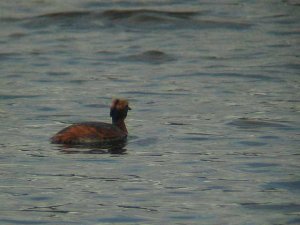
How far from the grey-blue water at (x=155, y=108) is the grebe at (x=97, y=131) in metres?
0.18

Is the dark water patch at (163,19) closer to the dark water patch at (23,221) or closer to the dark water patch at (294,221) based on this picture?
the dark water patch at (294,221)

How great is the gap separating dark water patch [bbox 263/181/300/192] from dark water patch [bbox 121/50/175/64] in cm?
962

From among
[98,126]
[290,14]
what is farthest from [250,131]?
[290,14]

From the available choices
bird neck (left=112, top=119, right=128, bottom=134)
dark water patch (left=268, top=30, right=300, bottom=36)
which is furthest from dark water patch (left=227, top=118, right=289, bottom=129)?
dark water patch (left=268, top=30, right=300, bottom=36)

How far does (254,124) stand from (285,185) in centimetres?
382

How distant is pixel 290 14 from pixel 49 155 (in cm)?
1300

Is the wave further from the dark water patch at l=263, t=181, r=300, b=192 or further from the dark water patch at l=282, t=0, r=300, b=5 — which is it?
the dark water patch at l=263, t=181, r=300, b=192

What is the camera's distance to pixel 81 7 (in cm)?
2723

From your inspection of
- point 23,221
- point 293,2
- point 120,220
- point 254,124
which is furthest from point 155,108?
point 293,2

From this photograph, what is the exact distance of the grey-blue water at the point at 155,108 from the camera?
39.7 ft

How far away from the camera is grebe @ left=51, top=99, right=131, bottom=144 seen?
48.7 feet

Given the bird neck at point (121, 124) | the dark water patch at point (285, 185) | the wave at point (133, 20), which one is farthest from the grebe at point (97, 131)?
the wave at point (133, 20)

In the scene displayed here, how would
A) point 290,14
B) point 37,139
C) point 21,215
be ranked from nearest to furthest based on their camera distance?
1. point 21,215
2. point 37,139
3. point 290,14

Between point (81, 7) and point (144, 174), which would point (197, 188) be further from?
point (81, 7)
